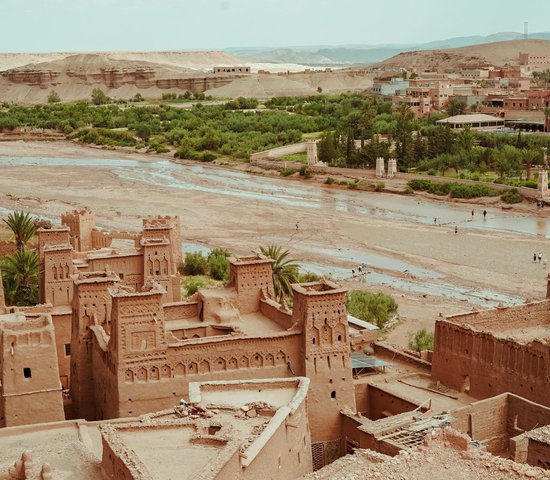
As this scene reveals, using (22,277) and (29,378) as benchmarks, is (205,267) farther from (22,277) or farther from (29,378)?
(29,378)

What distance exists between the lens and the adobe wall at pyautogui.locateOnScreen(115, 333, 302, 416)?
18875 millimetres

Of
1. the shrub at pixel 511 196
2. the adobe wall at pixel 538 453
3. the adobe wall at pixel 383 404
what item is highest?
the adobe wall at pixel 538 453

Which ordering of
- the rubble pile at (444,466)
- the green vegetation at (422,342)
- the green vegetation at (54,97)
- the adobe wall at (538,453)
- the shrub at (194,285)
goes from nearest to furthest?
the rubble pile at (444,466) < the adobe wall at (538,453) < the green vegetation at (422,342) < the shrub at (194,285) < the green vegetation at (54,97)

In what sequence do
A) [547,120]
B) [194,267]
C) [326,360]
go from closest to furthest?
[326,360] → [194,267] → [547,120]

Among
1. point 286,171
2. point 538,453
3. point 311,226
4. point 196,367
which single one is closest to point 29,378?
point 196,367

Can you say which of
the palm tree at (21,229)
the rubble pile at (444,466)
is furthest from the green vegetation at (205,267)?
the rubble pile at (444,466)

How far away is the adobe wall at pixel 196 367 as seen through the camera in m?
18.9

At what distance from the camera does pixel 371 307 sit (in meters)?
31.6

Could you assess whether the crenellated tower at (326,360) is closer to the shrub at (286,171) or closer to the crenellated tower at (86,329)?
the crenellated tower at (86,329)

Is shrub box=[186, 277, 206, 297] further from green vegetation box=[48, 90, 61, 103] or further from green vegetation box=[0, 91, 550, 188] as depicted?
green vegetation box=[48, 90, 61, 103]

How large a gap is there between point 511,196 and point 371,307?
2845 cm

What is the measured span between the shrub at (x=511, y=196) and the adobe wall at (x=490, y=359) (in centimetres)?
3506

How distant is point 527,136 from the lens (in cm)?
7406

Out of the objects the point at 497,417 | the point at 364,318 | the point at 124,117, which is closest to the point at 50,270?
the point at 364,318
